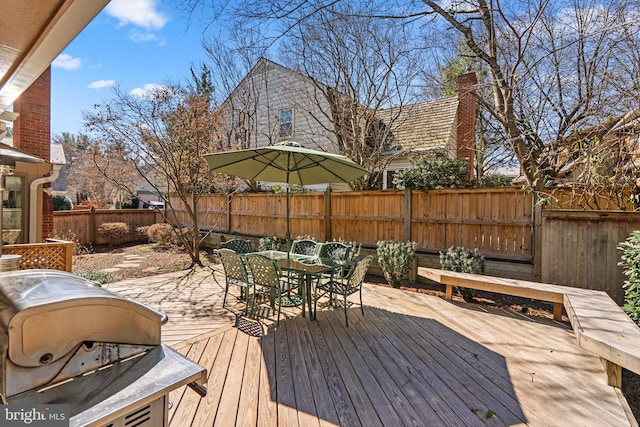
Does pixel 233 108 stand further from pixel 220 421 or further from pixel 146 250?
pixel 220 421

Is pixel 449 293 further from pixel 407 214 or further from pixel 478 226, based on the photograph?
pixel 407 214

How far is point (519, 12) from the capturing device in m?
5.57

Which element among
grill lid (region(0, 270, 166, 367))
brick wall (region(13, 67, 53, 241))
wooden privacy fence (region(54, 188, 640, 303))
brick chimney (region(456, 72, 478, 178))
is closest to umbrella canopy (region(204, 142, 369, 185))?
wooden privacy fence (region(54, 188, 640, 303))

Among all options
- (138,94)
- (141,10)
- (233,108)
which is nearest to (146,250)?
(138,94)

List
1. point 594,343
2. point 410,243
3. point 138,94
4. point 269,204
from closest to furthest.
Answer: point 594,343 → point 410,243 → point 138,94 → point 269,204

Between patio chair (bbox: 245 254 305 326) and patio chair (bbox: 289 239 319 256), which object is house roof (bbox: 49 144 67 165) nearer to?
patio chair (bbox: 289 239 319 256)

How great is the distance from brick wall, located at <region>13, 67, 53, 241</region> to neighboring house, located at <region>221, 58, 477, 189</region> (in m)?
4.24

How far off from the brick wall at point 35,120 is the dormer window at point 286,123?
22.5 ft

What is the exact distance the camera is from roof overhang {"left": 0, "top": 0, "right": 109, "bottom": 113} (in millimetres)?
1441

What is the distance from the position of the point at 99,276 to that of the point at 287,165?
4.87 meters

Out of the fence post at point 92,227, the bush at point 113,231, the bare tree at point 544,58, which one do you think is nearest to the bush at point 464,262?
the bare tree at point 544,58

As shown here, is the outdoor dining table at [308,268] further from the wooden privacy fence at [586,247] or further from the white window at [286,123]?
the white window at [286,123]

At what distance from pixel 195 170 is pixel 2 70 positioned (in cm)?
595

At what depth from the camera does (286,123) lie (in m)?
11.8
